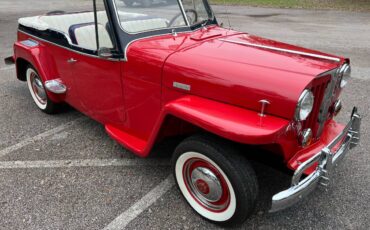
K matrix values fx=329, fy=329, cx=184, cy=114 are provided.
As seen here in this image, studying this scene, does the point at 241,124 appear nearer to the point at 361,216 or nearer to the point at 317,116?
the point at 317,116

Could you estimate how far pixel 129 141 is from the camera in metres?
2.79

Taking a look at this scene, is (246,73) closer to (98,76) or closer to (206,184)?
(206,184)

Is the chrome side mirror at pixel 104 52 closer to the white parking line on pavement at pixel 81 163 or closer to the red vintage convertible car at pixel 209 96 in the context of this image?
A: the red vintage convertible car at pixel 209 96

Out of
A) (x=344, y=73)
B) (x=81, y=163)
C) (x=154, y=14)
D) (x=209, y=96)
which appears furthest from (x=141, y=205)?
(x=344, y=73)

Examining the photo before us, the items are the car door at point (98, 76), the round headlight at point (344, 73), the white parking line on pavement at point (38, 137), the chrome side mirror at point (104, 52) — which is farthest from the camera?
the white parking line on pavement at point (38, 137)

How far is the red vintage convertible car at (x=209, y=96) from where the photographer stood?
1.98 meters

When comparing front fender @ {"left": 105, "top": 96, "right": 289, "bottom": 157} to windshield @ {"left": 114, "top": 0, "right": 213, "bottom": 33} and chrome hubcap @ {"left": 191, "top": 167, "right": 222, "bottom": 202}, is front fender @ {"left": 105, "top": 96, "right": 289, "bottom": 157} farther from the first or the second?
windshield @ {"left": 114, "top": 0, "right": 213, "bottom": 33}

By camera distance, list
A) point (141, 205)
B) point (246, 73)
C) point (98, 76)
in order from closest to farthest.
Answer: point (246, 73), point (141, 205), point (98, 76)

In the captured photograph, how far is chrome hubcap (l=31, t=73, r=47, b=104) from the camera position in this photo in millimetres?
3975

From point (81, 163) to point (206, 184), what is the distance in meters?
1.37

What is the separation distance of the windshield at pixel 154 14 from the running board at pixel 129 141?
0.88 metres

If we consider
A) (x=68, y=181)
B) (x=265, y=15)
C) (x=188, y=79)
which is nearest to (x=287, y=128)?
(x=188, y=79)

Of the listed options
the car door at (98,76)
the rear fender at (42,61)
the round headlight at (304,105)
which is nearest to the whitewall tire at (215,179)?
the round headlight at (304,105)

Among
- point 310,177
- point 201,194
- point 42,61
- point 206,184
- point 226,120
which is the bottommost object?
point 201,194
